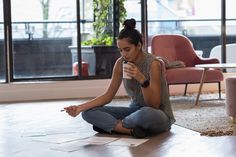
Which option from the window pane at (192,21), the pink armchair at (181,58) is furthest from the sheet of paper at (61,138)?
the window pane at (192,21)

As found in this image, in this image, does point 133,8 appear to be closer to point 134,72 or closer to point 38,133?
point 38,133

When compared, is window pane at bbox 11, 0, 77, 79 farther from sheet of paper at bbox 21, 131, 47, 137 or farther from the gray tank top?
the gray tank top

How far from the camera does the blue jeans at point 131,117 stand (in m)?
3.43

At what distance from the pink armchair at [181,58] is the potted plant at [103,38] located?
80 centimetres

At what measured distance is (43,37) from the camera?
664 cm

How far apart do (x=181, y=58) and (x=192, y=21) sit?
1.07m

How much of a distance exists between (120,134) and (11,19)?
340 centimetres

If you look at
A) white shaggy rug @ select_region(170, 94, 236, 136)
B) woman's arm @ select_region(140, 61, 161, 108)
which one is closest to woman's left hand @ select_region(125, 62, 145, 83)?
woman's arm @ select_region(140, 61, 161, 108)

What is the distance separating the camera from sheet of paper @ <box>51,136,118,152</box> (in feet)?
10.5

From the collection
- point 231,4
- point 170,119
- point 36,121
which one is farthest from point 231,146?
point 231,4

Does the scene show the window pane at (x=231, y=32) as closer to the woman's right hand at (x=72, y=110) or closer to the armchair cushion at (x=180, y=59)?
the armchair cushion at (x=180, y=59)

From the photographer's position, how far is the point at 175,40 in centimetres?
641

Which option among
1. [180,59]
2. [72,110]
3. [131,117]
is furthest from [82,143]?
A: [180,59]

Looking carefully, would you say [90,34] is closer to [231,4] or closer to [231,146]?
[231,4]
